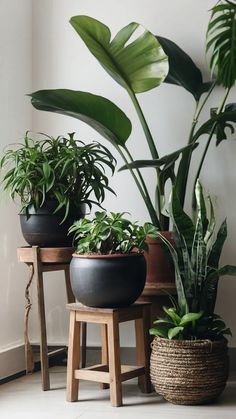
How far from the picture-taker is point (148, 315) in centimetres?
288

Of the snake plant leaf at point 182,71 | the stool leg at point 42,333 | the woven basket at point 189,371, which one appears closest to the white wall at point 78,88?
the snake plant leaf at point 182,71

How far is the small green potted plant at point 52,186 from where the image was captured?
9.49ft

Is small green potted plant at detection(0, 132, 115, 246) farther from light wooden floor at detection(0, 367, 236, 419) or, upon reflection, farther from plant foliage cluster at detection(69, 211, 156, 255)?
light wooden floor at detection(0, 367, 236, 419)

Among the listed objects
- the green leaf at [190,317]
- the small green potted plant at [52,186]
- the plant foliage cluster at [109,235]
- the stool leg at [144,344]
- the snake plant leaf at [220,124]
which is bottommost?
the stool leg at [144,344]

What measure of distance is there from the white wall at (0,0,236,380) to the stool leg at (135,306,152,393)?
21.5 inches

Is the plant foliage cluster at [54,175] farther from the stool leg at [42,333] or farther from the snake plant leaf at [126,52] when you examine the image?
the snake plant leaf at [126,52]

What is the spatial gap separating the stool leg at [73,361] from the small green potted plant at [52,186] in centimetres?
39

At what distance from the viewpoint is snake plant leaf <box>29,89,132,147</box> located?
9.58ft

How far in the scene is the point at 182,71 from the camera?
10.5 feet

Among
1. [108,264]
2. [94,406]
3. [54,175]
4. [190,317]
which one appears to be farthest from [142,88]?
[94,406]

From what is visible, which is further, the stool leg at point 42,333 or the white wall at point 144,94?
the white wall at point 144,94

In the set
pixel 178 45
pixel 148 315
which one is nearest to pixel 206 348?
pixel 148 315

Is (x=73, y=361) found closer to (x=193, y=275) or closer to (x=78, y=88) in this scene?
(x=193, y=275)

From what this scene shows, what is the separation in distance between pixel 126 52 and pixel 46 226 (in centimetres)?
82
